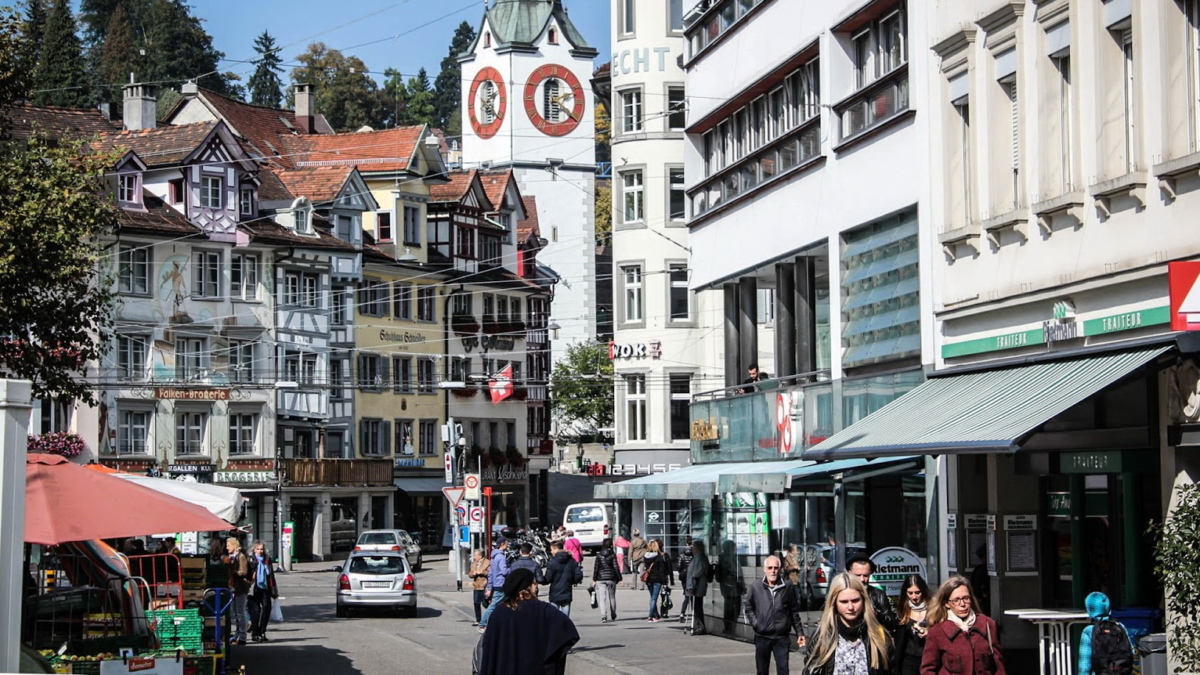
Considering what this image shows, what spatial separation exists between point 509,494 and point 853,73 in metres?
59.0

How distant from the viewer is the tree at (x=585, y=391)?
102000 mm

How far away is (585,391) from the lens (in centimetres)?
10206

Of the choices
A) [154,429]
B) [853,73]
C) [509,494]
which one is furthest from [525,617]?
[509,494]

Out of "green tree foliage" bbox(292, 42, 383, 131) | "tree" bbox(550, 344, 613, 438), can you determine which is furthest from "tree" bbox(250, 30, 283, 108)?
"tree" bbox(550, 344, 613, 438)

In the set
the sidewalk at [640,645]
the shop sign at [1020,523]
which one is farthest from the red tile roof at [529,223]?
the shop sign at [1020,523]

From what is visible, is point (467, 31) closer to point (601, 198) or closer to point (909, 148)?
point (601, 198)

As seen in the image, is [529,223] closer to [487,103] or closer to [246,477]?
[487,103]

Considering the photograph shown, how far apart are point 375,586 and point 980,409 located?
23.4 m

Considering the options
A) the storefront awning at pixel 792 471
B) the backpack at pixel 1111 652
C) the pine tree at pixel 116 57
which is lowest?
the backpack at pixel 1111 652

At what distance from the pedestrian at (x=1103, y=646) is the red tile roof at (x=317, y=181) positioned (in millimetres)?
59907

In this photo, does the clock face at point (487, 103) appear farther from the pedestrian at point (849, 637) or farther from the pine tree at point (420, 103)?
the pedestrian at point (849, 637)

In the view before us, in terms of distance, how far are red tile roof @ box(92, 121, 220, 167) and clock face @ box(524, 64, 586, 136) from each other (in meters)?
49.9

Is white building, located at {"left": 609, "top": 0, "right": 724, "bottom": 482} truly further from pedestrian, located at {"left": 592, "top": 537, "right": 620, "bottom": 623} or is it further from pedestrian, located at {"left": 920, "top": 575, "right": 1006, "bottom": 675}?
pedestrian, located at {"left": 920, "top": 575, "right": 1006, "bottom": 675}

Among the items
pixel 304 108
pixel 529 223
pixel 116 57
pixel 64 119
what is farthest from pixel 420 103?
pixel 64 119
